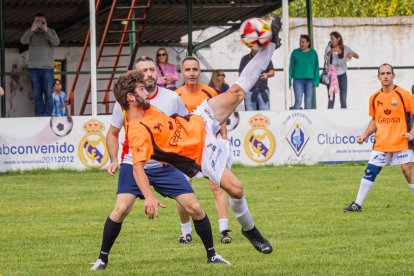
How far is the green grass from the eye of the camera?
1070 cm

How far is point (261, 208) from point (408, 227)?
311 cm

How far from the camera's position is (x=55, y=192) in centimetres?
1938

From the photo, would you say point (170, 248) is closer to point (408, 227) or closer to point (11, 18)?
point (408, 227)

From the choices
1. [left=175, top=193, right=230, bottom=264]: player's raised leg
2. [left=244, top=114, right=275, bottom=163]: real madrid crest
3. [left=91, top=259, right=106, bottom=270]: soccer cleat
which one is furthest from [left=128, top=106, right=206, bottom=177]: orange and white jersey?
[left=244, top=114, right=275, bottom=163]: real madrid crest

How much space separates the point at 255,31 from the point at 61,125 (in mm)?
12572

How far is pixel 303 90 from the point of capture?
25.2m

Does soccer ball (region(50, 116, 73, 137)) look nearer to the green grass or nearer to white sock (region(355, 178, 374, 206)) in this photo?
the green grass

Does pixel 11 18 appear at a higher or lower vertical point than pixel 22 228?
higher

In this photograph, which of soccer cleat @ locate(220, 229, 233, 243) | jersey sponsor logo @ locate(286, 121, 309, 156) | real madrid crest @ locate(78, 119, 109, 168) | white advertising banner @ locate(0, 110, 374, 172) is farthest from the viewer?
jersey sponsor logo @ locate(286, 121, 309, 156)

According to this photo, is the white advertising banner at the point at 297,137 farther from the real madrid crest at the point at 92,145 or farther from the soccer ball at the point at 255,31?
the soccer ball at the point at 255,31

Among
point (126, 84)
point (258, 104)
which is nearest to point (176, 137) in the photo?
point (126, 84)

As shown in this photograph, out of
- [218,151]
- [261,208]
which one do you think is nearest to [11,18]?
[261,208]

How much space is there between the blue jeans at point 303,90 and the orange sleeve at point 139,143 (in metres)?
15.1

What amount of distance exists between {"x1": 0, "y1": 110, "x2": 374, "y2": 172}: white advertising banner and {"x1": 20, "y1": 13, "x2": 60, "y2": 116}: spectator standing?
4.54 ft
